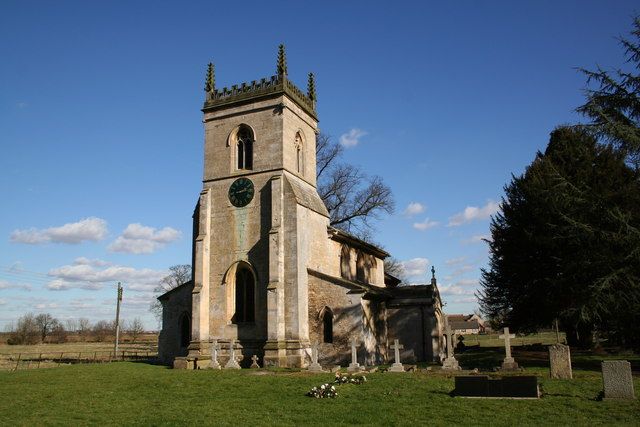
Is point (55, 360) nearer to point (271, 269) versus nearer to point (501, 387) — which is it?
point (271, 269)

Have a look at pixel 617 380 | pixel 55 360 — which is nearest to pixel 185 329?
pixel 55 360

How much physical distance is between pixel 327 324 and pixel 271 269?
395cm

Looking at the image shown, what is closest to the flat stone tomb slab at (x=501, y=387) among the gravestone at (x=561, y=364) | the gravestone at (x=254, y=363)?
the gravestone at (x=561, y=364)

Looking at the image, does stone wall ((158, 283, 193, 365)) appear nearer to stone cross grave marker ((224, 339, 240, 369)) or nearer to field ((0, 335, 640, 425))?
stone cross grave marker ((224, 339, 240, 369))

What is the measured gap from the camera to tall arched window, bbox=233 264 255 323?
86.9 ft

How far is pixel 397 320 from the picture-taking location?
1178 inches

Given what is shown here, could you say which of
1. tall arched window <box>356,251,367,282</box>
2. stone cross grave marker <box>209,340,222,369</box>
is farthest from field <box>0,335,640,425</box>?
tall arched window <box>356,251,367,282</box>

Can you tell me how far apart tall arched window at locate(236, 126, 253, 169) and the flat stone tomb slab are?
708 inches

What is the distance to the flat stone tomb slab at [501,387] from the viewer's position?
1309 cm

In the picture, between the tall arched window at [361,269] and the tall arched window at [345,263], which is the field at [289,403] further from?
the tall arched window at [361,269]

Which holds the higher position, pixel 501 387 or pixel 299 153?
pixel 299 153

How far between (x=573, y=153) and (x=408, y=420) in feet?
76.0

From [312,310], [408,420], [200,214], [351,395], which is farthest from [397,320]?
[408,420]

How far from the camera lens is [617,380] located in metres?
12.7
